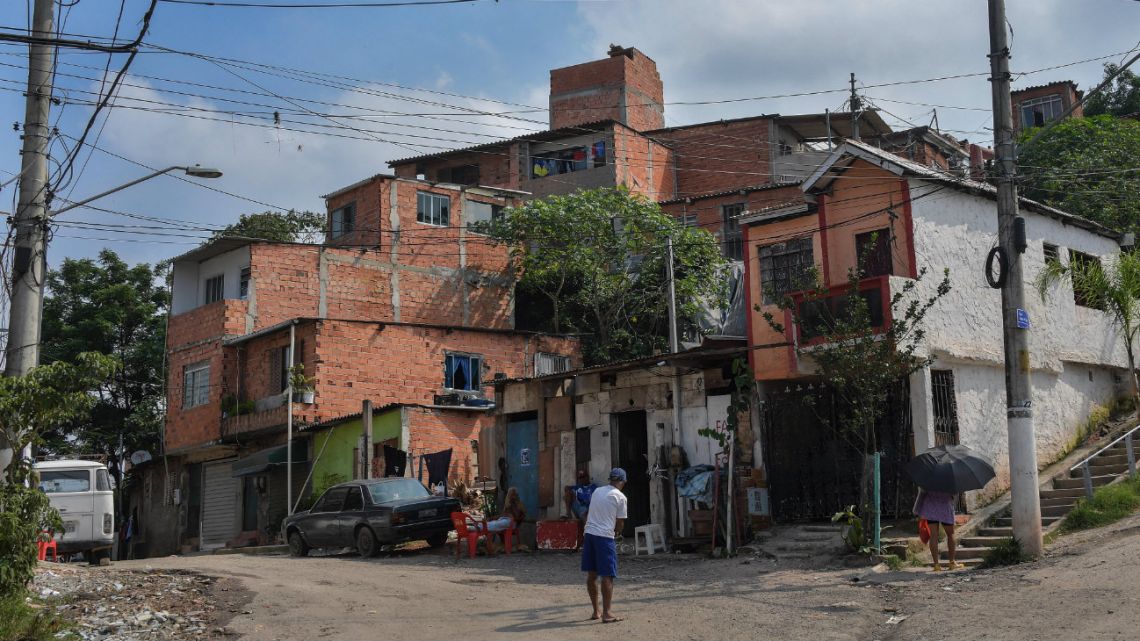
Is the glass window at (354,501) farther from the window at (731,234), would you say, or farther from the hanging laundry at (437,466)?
the window at (731,234)

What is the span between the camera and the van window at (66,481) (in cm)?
2047

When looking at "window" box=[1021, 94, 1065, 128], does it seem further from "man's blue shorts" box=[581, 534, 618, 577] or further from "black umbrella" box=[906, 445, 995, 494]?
"man's blue shorts" box=[581, 534, 618, 577]

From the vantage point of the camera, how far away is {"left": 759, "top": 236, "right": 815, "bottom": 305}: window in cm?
2027

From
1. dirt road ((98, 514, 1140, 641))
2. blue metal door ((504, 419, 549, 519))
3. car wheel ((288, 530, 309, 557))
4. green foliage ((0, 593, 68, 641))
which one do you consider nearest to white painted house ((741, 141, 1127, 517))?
dirt road ((98, 514, 1140, 641))

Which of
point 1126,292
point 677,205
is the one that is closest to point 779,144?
point 677,205

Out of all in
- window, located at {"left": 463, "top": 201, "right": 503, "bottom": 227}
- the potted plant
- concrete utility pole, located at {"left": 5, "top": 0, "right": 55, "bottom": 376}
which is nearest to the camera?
concrete utility pole, located at {"left": 5, "top": 0, "right": 55, "bottom": 376}

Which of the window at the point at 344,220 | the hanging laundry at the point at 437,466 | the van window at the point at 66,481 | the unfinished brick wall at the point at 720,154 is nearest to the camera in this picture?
the van window at the point at 66,481

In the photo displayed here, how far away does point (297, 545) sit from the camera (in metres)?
22.1

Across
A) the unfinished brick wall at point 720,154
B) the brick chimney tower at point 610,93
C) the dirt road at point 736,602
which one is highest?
the brick chimney tower at point 610,93

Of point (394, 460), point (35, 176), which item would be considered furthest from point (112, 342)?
point (35, 176)

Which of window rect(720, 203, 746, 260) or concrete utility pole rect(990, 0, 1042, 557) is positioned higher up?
window rect(720, 203, 746, 260)

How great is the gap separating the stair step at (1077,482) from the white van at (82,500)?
17.4 metres

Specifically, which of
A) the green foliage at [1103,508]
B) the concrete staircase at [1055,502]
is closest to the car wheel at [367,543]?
the concrete staircase at [1055,502]

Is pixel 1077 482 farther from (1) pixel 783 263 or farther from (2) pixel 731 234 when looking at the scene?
(2) pixel 731 234
